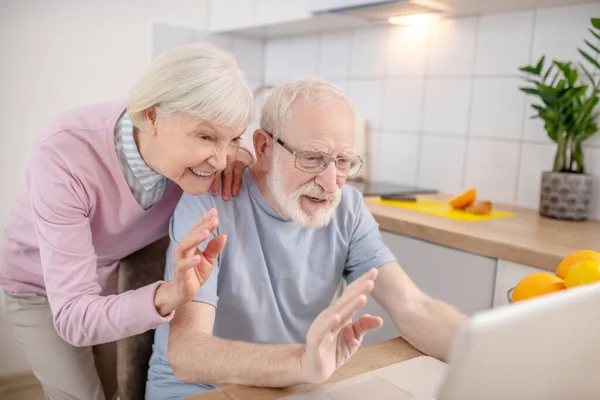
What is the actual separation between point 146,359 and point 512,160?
147cm

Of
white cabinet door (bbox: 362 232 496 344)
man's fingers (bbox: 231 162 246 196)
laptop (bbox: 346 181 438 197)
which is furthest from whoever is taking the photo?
laptop (bbox: 346 181 438 197)

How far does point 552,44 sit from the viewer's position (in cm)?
189

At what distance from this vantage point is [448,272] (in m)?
1.62

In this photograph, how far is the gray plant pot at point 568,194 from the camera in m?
1.75

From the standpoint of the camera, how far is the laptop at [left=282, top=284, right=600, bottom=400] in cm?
46

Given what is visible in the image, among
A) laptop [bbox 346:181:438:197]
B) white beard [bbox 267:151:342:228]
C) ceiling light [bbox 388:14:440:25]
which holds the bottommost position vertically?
laptop [bbox 346:181:438:197]

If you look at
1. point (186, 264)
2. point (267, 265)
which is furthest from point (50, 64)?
point (186, 264)

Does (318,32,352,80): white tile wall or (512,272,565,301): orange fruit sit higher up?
(318,32,352,80): white tile wall

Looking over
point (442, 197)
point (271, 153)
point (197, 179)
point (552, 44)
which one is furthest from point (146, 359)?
point (552, 44)

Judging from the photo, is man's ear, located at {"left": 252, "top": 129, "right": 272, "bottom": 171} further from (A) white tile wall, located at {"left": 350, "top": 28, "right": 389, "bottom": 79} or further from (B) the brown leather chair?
(A) white tile wall, located at {"left": 350, "top": 28, "right": 389, "bottom": 79}

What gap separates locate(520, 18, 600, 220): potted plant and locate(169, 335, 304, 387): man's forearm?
4.24 ft

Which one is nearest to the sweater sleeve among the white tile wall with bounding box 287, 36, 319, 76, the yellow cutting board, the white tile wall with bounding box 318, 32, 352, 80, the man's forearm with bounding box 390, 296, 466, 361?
the man's forearm with bounding box 390, 296, 466, 361

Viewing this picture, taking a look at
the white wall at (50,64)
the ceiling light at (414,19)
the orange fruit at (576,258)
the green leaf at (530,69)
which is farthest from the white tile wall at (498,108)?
the white wall at (50,64)

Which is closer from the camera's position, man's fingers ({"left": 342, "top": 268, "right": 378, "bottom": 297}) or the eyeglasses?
man's fingers ({"left": 342, "top": 268, "right": 378, "bottom": 297})
